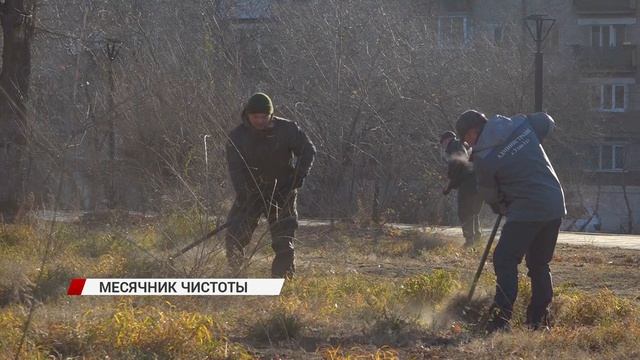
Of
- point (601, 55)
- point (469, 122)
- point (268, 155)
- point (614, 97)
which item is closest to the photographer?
point (469, 122)

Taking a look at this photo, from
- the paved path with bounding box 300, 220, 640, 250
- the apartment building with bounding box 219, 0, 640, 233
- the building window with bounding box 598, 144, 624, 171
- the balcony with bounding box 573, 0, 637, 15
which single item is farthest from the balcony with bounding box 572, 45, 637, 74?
the paved path with bounding box 300, 220, 640, 250

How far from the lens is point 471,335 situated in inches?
276

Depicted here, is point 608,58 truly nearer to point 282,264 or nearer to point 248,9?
point 248,9

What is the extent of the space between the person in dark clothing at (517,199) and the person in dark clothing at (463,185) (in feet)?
19.1

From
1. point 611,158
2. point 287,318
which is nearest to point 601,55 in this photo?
point 611,158

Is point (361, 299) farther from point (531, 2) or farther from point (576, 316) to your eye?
point (531, 2)

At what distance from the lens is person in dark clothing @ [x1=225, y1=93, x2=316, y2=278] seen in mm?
8625

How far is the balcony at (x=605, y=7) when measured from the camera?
41.8 meters

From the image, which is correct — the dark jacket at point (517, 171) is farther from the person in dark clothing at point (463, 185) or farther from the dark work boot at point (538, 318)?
the person in dark clothing at point (463, 185)

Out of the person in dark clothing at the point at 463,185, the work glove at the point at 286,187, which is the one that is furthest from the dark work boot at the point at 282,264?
the person in dark clothing at the point at 463,185

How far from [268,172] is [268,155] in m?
0.14
